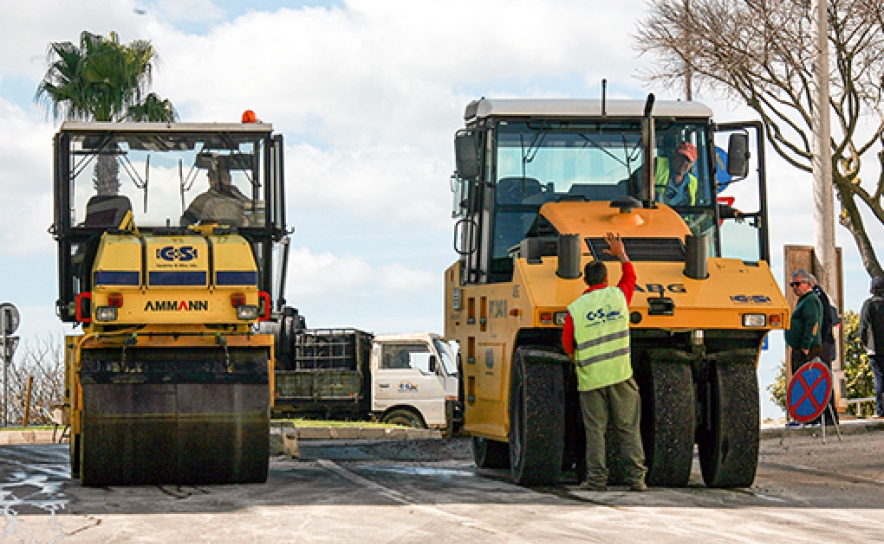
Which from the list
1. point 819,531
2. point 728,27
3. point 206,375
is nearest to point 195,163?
point 206,375

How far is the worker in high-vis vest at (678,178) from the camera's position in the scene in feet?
40.2

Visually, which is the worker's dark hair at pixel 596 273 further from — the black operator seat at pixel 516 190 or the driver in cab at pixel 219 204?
the driver in cab at pixel 219 204

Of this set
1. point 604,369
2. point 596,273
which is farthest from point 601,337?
point 596,273

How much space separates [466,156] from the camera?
11836 mm

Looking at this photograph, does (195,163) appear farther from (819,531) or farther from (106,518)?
(819,531)

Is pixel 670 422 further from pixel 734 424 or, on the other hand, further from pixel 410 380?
pixel 410 380

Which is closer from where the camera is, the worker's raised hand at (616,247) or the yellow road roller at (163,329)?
the worker's raised hand at (616,247)

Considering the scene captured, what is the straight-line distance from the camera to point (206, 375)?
10766mm

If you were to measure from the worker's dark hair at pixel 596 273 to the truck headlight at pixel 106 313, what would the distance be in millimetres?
3825

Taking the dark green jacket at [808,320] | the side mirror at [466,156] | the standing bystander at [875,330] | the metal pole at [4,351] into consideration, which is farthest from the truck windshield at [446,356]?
the side mirror at [466,156]

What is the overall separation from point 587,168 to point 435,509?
431 cm

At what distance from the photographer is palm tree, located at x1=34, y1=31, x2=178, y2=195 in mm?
33062

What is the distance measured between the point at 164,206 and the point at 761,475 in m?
5.88

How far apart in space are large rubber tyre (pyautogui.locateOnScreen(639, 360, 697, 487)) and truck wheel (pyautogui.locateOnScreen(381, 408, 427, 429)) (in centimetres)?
1483
